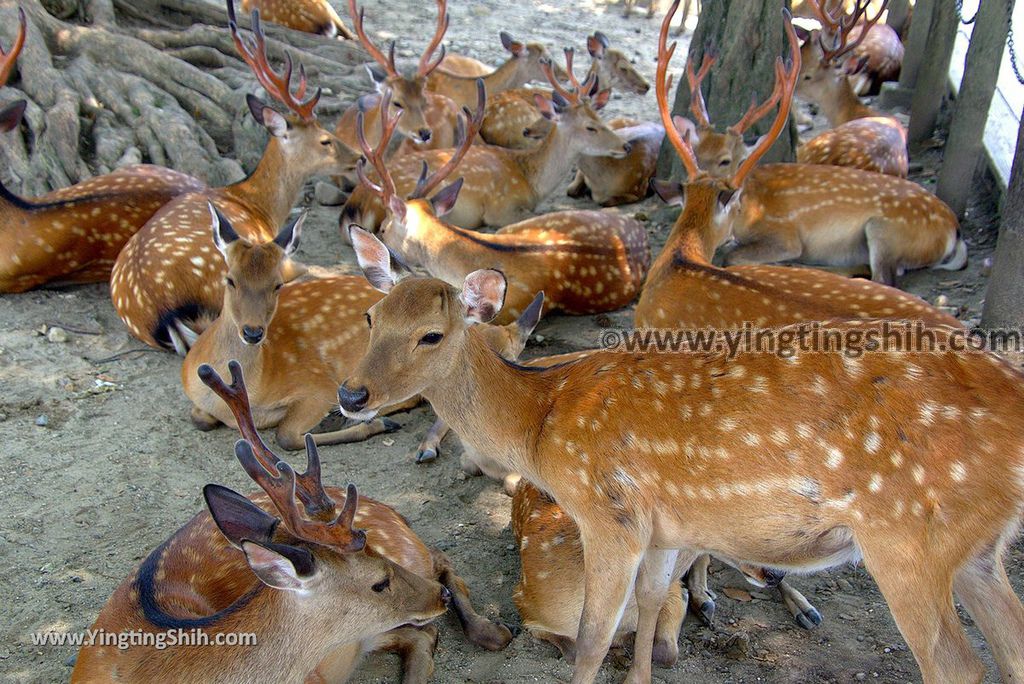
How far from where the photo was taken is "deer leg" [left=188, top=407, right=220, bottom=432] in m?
4.26

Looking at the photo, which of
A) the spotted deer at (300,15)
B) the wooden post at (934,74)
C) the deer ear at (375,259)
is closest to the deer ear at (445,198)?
the deer ear at (375,259)

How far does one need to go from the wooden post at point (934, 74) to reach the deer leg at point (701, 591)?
184 inches

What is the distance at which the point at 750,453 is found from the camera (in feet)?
8.38

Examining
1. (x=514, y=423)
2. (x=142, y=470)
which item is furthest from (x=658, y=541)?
(x=142, y=470)

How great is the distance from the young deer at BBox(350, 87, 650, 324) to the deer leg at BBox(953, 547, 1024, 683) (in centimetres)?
281

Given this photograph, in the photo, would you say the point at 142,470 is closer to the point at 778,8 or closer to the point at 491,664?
the point at 491,664

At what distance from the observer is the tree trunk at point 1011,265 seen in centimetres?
399

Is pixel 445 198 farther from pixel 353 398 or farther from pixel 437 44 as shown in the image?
pixel 353 398

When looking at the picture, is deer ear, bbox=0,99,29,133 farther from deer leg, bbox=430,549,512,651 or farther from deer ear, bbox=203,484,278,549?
deer ear, bbox=203,484,278,549

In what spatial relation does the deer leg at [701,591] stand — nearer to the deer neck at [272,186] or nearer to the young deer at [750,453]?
the young deer at [750,453]

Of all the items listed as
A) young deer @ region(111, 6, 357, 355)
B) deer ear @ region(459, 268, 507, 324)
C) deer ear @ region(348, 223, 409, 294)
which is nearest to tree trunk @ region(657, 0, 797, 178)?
young deer @ region(111, 6, 357, 355)

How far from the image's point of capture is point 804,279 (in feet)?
13.8

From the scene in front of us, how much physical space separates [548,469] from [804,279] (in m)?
1.88

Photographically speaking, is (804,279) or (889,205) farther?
(889,205)
